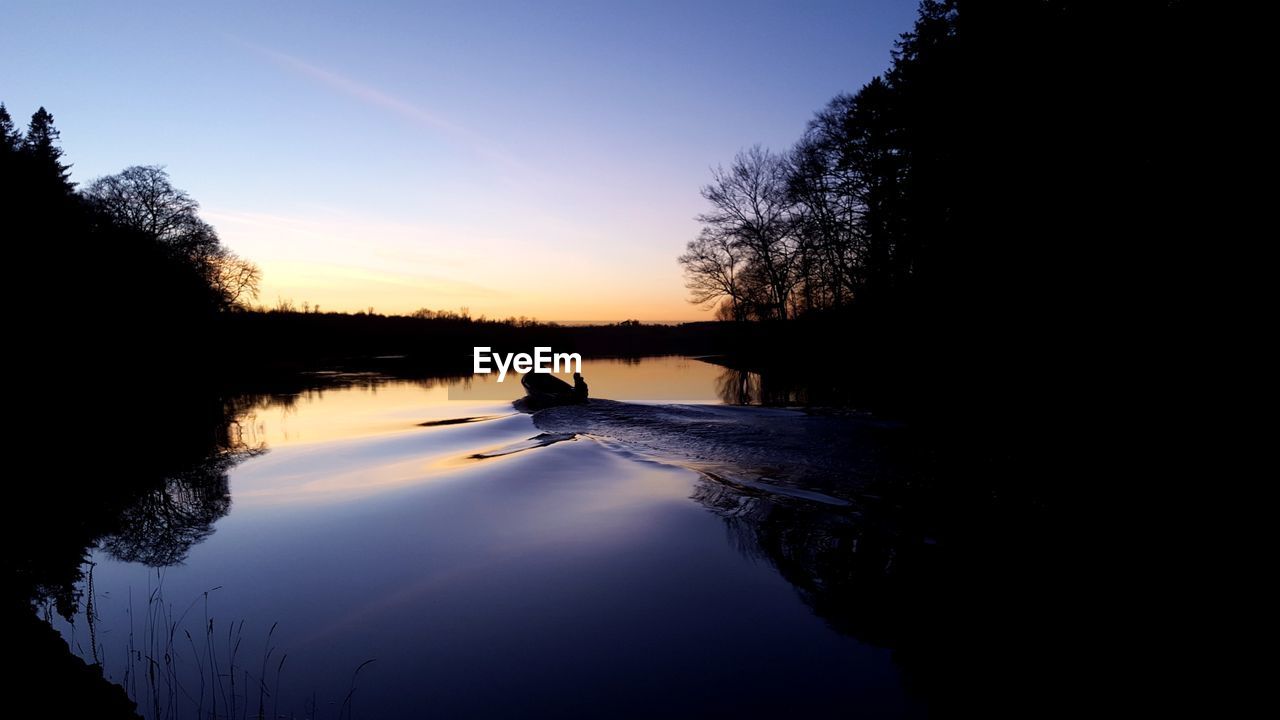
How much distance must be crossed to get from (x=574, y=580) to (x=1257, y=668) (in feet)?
16.4

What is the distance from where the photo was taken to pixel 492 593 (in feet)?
16.8

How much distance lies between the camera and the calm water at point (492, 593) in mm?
3594

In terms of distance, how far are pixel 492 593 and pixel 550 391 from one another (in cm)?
1371

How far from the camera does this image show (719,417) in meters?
13.6

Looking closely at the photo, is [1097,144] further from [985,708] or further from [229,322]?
[229,322]

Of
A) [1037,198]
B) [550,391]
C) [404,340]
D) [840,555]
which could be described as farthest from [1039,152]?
[404,340]

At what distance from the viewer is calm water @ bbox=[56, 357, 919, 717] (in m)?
3.59

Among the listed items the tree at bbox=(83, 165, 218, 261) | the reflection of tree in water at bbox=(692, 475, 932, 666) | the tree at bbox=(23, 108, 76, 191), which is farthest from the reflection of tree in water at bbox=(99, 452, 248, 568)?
the tree at bbox=(83, 165, 218, 261)

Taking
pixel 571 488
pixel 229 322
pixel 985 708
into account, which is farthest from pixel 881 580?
pixel 229 322

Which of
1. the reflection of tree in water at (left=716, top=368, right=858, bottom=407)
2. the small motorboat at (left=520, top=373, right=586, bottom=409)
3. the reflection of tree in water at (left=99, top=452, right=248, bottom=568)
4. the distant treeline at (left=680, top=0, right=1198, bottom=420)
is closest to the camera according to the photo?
the reflection of tree in water at (left=99, top=452, right=248, bottom=568)

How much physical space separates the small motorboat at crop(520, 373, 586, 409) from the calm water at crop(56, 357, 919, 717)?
293 inches

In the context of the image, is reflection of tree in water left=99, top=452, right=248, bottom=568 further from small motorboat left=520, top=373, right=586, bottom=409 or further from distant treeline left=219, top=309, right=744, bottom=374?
distant treeline left=219, top=309, right=744, bottom=374

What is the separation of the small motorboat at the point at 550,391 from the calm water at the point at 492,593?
24.4ft

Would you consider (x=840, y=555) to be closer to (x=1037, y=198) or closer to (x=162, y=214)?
(x=1037, y=198)
